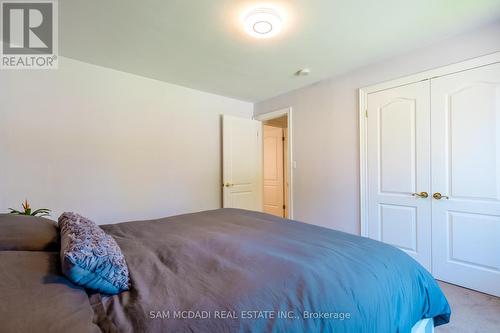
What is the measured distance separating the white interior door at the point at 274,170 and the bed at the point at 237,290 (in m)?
3.87

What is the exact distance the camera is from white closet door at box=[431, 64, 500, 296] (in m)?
2.04

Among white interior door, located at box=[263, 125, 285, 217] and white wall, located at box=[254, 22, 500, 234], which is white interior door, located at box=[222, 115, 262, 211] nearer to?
white wall, located at box=[254, 22, 500, 234]

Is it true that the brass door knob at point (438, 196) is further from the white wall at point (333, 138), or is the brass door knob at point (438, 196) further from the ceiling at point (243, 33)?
the ceiling at point (243, 33)

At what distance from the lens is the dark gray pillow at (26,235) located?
1.07 metres

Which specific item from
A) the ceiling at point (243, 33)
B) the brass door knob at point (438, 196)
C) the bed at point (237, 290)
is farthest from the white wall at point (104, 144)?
the brass door knob at point (438, 196)

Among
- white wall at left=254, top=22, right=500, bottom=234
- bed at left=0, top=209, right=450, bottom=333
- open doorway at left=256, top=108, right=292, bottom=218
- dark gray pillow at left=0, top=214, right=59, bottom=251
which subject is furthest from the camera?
open doorway at left=256, top=108, right=292, bottom=218

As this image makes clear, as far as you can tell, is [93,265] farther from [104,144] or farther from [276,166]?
[276,166]

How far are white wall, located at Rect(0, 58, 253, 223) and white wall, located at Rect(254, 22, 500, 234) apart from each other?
4.48 feet

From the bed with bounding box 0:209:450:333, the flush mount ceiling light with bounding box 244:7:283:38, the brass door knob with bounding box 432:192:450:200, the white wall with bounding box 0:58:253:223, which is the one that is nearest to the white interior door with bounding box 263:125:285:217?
the white wall with bounding box 0:58:253:223

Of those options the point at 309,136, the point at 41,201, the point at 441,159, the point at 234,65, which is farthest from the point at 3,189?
the point at 441,159

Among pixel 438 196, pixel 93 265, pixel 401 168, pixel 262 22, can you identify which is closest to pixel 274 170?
pixel 401 168

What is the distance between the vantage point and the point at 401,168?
2.56 meters

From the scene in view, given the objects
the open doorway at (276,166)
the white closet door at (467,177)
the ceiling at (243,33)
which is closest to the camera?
the ceiling at (243,33)
